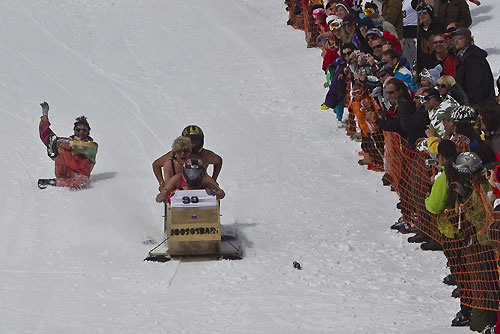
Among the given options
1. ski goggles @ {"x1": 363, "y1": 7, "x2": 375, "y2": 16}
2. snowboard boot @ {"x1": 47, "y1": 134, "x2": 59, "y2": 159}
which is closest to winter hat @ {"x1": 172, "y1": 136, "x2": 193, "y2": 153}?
snowboard boot @ {"x1": 47, "y1": 134, "x2": 59, "y2": 159}

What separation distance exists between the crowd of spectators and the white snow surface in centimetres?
34

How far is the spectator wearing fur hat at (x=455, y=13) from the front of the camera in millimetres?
16344

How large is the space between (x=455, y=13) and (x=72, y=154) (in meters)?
6.73

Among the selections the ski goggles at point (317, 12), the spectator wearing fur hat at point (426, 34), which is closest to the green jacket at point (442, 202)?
the spectator wearing fur hat at point (426, 34)

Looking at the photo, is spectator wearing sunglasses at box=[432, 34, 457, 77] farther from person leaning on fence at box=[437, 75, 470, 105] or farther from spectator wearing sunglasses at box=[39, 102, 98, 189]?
A: spectator wearing sunglasses at box=[39, 102, 98, 189]

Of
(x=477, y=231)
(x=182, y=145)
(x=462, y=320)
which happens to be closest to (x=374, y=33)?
(x=182, y=145)

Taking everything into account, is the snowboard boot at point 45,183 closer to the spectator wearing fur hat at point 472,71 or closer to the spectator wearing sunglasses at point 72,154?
the spectator wearing sunglasses at point 72,154

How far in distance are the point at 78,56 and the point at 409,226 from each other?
1104 centimetres

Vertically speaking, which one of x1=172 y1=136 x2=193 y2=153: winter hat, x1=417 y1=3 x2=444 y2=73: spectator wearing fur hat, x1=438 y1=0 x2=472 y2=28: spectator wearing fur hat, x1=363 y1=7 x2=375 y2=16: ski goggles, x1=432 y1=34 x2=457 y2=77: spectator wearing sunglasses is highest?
x1=363 y1=7 x2=375 y2=16: ski goggles

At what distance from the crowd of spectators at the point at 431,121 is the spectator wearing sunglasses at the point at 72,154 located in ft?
12.7

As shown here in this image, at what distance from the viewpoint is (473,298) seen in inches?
348

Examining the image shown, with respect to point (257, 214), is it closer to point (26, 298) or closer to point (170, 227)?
point (170, 227)

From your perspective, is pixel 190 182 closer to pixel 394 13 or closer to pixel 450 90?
pixel 450 90

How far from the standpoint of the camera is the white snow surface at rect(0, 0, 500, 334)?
377 inches
